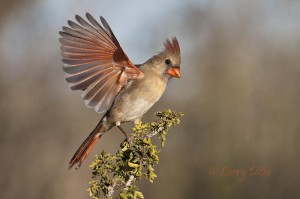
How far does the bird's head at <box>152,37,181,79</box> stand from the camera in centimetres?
477

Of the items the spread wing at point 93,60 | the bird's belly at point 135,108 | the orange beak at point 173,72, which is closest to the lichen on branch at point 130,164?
the spread wing at point 93,60

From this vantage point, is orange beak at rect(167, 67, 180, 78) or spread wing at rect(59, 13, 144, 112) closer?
spread wing at rect(59, 13, 144, 112)

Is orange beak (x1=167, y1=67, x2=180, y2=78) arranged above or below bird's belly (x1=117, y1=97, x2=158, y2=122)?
above

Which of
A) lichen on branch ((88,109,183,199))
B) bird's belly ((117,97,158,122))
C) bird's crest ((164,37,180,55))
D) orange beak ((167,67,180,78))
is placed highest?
bird's crest ((164,37,180,55))

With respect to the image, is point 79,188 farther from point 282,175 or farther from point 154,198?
point 282,175

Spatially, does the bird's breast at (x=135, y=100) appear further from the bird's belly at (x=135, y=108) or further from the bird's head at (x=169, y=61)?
the bird's head at (x=169, y=61)

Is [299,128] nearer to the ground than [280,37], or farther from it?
nearer to the ground

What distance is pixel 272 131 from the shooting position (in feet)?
35.7

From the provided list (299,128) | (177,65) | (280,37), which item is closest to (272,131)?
(299,128)

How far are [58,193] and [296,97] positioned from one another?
473cm

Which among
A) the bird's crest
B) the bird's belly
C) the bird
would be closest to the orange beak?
the bird

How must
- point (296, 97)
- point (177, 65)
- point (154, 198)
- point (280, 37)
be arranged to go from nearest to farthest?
point (177, 65) → point (154, 198) → point (296, 97) → point (280, 37)

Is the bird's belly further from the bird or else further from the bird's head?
the bird's head

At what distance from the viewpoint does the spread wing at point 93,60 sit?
411 cm
